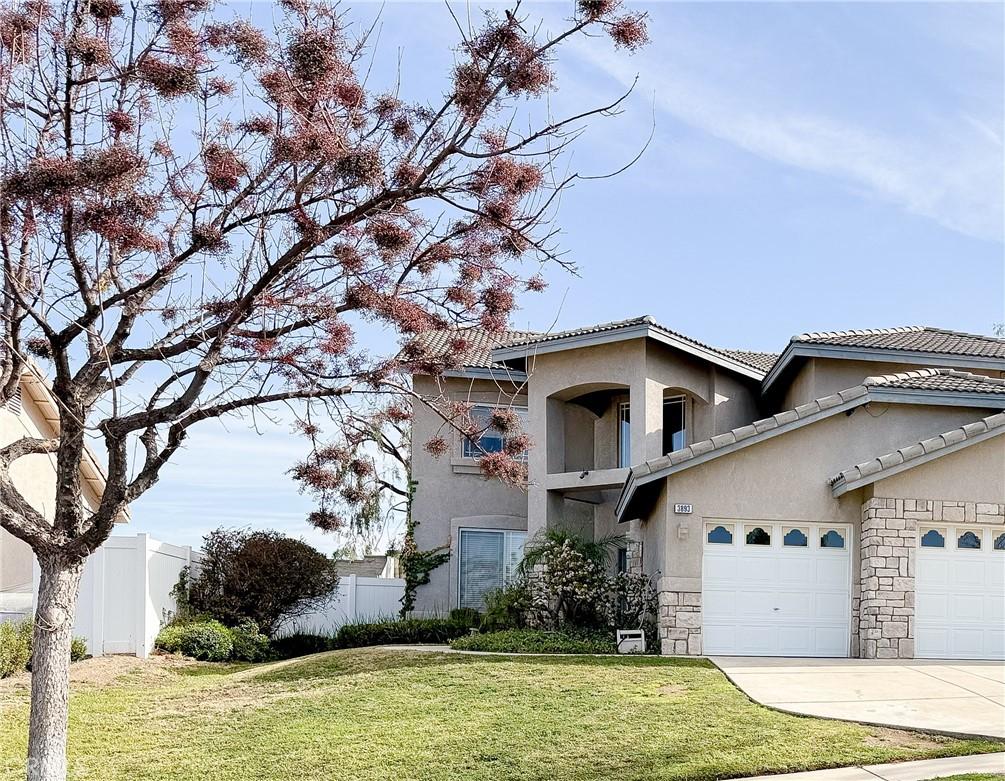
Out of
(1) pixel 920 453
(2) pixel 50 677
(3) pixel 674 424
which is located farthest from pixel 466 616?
(2) pixel 50 677

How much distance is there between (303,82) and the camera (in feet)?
30.3

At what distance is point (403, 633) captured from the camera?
22484 mm

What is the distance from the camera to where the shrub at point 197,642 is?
20641 mm

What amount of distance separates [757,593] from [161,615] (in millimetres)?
11014

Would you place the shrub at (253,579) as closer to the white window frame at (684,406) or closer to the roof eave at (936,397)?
the white window frame at (684,406)

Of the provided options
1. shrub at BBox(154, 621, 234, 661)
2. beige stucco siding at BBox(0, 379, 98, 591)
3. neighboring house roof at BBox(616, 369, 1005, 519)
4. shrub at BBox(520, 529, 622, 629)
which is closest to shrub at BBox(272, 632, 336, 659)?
shrub at BBox(154, 621, 234, 661)

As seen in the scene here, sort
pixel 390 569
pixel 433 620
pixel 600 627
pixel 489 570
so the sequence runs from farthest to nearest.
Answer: pixel 390 569, pixel 489 570, pixel 433 620, pixel 600 627

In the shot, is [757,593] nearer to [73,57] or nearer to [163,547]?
[163,547]

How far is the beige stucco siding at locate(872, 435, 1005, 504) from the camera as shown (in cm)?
1852

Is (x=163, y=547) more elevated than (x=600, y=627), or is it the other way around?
(x=163, y=547)

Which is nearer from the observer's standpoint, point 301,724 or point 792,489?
point 301,724

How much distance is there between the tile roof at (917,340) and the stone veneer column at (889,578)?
4.63 m

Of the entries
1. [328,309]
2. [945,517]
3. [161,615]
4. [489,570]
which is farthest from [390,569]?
[328,309]

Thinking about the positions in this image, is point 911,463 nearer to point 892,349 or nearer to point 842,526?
point 842,526
